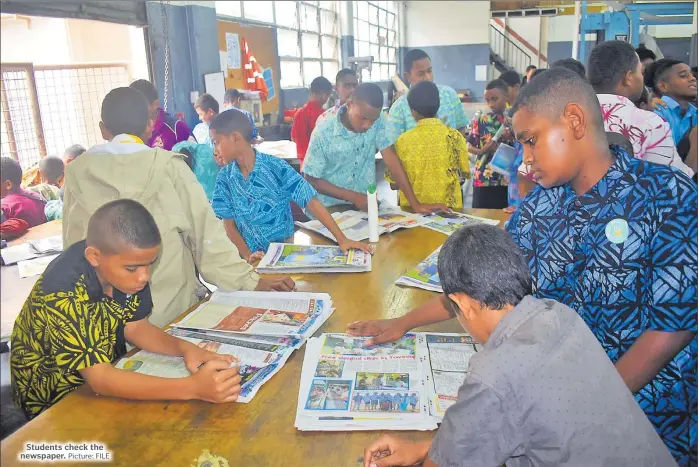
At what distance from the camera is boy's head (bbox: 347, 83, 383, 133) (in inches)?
104

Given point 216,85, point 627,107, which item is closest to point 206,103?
point 216,85

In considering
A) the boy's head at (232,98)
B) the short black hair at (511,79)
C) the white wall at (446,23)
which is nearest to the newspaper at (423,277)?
the short black hair at (511,79)

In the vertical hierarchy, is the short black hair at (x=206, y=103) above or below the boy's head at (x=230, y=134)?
above

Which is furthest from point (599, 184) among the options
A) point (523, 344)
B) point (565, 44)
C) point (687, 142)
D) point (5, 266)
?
point (565, 44)

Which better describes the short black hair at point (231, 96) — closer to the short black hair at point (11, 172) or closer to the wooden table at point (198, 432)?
the short black hair at point (11, 172)

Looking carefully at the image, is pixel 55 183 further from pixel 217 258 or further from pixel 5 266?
pixel 217 258

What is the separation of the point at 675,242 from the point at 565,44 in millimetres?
16228

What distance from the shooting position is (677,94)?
3.37 m

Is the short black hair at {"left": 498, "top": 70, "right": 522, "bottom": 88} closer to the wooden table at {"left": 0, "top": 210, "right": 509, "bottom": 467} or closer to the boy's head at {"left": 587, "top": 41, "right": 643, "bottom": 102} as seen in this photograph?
the boy's head at {"left": 587, "top": 41, "right": 643, "bottom": 102}

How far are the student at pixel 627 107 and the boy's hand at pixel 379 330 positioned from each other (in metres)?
1.14

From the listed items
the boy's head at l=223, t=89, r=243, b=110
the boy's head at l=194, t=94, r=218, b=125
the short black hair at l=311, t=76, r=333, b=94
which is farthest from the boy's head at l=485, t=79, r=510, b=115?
the boy's head at l=223, t=89, r=243, b=110

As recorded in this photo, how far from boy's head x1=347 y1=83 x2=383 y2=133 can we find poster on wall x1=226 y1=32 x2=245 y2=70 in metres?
4.27

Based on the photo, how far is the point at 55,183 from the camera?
160 inches

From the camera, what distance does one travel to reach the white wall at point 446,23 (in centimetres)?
1446
